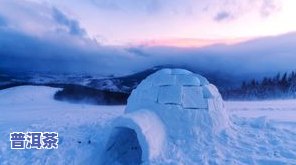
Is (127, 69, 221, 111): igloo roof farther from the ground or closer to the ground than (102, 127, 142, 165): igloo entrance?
farther from the ground

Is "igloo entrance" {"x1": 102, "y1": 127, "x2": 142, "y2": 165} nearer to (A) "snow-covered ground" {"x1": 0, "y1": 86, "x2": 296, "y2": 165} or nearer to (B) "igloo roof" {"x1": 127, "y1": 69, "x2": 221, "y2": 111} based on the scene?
(A) "snow-covered ground" {"x1": 0, "y1": 86, "x2": 296, "y2": 165}

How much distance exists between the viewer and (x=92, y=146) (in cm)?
777

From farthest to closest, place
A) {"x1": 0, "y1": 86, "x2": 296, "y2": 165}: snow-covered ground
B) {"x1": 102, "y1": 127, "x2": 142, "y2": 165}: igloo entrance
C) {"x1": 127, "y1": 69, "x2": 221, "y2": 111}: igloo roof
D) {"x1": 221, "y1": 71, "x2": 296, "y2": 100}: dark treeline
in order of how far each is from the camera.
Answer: {"x1": 221, "y1": 71, "x2": 296, "y2": 100}: dark treeline, {"x1": 127, "y1": 69, "x2": 221, "y2": 111}: igloo roof, {"x1": 102, "y1": 127, "x2": 142, "y2": 165}: igloo entrance, {"x1": 0, "y1": 86, "x2": 296, "y2": 165}: snow-covered ground

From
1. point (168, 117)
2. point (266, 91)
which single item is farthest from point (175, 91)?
point (266, 91)

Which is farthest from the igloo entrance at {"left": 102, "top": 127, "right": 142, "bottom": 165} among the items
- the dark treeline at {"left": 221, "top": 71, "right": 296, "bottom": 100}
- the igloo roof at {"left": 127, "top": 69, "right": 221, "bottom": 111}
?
the dark treeline at {"left": 221, "top": 71, "right": 296, "bottom": 100}

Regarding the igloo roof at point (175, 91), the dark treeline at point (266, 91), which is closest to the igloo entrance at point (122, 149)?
the igloo roof at point (175, 91)

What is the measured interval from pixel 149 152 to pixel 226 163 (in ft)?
5.41

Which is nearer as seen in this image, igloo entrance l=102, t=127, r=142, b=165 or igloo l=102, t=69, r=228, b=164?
igloo l=102, t=69, r=228, b=164

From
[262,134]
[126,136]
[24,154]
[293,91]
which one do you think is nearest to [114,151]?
[126,136]

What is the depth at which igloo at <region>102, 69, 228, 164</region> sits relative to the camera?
283 inches

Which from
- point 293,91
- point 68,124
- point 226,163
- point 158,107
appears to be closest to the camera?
point 226,163

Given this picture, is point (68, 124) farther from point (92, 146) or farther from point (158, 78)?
point (158, 78)

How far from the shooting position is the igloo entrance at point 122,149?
7.77 m

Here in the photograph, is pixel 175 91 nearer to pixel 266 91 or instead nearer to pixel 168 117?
pixel 168 117
